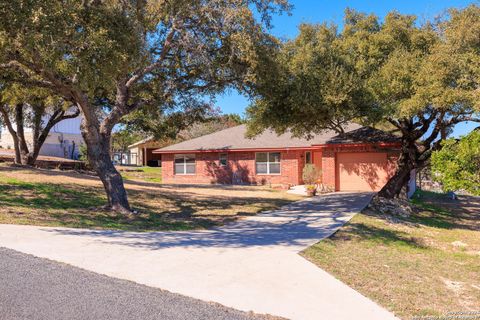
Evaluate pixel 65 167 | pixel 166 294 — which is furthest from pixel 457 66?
pixel 65 167

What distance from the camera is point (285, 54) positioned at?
1641cm

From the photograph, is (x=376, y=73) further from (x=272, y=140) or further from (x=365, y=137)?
(x=272, y=140)

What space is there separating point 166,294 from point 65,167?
27.0 metres

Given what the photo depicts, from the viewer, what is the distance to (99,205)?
48.9 ft

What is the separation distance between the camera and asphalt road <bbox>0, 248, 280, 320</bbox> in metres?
4.94

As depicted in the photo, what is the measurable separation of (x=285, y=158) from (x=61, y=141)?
82.1ft

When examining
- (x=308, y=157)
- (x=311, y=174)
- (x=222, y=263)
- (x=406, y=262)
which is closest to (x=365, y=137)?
(x=311, y=174)

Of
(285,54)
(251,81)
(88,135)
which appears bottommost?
(88,135)

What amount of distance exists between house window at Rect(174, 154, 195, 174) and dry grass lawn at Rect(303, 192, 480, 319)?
57.7 feet

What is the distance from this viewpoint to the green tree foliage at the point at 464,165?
10484 mm

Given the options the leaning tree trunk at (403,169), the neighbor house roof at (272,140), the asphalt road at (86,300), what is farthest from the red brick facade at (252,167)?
the asphalt road at (86,300)

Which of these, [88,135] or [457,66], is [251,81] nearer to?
[88,135]

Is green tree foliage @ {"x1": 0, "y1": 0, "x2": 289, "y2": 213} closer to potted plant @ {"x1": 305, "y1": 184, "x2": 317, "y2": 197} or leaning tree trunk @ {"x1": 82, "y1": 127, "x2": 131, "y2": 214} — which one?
leaning tree trunk @ {"x1": 82, "y1": 127, "x2": 131, "y2": 214}

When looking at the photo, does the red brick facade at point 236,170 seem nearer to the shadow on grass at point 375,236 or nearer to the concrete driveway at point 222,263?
the shadow on grass at point 375,236
